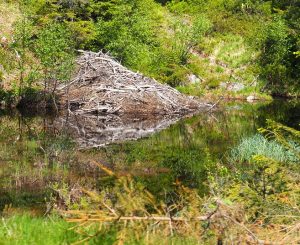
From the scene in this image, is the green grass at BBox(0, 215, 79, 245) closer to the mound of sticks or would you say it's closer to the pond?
the pond

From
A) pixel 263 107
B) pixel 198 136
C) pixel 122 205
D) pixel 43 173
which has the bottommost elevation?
pixel 263 107

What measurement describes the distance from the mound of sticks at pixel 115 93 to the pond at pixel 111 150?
223 centimetres

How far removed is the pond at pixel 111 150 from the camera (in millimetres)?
12906

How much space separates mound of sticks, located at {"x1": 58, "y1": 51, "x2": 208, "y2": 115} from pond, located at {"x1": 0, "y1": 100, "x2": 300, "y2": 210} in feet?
7.32

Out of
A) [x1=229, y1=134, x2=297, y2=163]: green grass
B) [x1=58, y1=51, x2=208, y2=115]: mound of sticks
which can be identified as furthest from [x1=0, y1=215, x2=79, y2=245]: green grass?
[x1=58, y1=51, x2=208, y2=115]: mound of sticks

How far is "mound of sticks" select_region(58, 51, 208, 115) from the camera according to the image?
29156 millimetres

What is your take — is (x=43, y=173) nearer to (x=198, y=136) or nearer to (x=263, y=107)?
(x=198, y=136)

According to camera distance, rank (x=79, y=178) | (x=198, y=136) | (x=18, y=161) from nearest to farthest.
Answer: (x=79, y=178)
(x=18, y=161)
(x=198, y=136)

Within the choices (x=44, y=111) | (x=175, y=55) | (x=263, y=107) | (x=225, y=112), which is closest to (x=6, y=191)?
(x=44, y=111)

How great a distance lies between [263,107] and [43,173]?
22.3m

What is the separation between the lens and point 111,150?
18031 millimetres

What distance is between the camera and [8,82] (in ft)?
103

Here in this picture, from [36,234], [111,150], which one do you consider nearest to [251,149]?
[111,150]

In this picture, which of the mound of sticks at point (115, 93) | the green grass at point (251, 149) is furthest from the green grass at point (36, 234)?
the mound of sticks at point (115, 93)
